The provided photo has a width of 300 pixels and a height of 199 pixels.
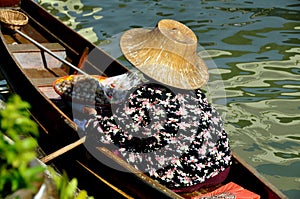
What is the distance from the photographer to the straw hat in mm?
3749

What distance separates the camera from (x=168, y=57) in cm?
382

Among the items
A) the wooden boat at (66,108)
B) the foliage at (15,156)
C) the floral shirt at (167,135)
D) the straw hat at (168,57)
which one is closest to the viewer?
the foliage at (15,156)

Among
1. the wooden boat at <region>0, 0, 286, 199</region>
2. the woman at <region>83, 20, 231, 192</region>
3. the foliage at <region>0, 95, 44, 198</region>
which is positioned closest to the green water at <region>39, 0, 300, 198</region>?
the wooden boat at <region>0, 0, 286, 199</region>

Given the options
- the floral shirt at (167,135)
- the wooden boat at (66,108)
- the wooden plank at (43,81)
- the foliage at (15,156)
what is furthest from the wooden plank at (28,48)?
the foliage at (15,156)

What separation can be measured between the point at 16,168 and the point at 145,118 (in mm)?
2146

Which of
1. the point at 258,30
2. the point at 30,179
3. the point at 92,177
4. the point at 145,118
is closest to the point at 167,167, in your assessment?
the point at 145,118

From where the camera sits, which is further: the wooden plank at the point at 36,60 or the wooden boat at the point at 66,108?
the wooden plank at the point at 36,60

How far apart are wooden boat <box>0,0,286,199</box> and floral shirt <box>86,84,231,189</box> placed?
0.13 m

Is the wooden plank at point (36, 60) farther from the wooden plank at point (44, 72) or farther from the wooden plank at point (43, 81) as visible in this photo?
the wooden plank at point (43, 81)

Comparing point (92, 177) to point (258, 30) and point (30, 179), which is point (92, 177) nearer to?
point (30, 179)

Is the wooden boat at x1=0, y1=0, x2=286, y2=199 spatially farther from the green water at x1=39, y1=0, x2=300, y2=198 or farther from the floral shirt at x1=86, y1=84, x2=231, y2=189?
the green water at x1=39, y1=0, x2=300, y2=198

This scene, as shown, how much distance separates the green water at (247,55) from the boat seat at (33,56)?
2.19m

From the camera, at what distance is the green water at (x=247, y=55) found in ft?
19.0

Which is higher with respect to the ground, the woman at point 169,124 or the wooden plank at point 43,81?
the woman at point 169,124
